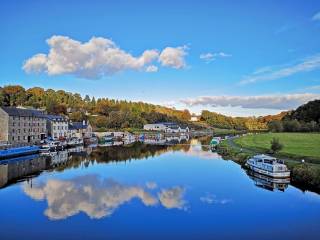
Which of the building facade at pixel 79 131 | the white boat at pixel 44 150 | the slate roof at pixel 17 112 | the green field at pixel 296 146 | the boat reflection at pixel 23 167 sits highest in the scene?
the slate roof at pixel 17 112

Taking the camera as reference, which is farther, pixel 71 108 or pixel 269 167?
pixel 71 108

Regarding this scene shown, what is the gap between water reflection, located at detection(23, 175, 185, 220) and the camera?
20.7m


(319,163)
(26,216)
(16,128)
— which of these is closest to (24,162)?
(16,128)

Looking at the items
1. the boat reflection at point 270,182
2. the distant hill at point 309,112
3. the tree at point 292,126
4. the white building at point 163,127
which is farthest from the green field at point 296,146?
the white building at point 163,127

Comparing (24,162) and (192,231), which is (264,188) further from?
(24,162)

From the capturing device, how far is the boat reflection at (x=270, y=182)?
92.1ft

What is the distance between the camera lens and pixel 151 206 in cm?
2177

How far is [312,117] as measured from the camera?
10531 cm

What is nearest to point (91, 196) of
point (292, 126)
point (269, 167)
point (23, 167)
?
point (23, 167)

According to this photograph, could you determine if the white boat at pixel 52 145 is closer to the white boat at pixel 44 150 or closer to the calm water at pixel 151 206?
the white boat at pixel 44 150

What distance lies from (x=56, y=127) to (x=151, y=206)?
59.6m

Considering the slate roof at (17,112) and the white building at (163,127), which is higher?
the slate roof at (17,112)

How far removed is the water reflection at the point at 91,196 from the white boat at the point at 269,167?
947cm

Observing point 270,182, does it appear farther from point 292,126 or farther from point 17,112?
point 292,126
